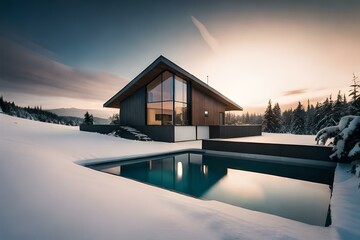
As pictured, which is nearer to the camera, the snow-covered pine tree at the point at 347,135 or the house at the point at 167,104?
the snow-covered pine tree at the point at 347,135

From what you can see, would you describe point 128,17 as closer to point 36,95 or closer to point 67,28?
point 67,28

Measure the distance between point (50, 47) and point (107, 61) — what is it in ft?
17.6

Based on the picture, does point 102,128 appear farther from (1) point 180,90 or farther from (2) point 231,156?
(2) point 231,156

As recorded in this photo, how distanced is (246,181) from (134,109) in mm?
13883

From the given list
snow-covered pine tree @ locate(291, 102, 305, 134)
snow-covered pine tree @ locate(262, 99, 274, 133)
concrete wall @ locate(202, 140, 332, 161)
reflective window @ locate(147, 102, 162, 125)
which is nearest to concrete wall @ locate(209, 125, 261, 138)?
reflective window @ locate(147, 102, 162, 125)

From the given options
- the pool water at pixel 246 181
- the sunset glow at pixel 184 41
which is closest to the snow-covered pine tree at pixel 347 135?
the pool water at pixel 246 181

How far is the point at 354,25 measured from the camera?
10.0 metres

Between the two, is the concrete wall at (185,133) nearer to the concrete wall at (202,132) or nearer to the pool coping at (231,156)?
the concrete wall at (202,132)

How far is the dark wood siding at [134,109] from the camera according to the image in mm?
16898

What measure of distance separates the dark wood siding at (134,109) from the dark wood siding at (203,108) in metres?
4.91

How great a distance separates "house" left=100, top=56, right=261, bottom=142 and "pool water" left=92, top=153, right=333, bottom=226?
20.4ft

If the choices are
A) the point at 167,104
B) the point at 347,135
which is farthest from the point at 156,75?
the point at 347,135

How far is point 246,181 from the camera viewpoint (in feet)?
20.2

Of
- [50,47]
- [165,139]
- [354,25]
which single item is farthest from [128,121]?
[354,25]
